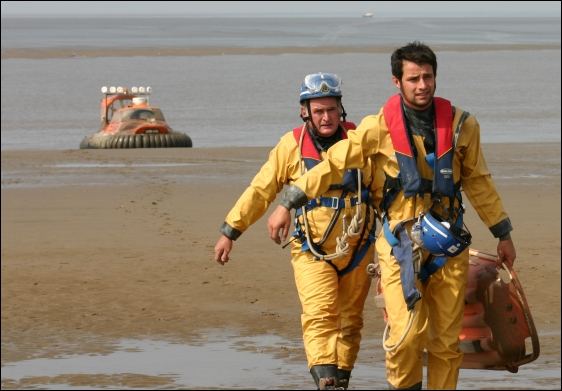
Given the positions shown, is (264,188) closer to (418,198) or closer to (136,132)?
(418,198)

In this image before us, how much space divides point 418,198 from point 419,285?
1.25 ft

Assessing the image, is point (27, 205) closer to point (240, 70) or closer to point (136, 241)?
point (136, 241)

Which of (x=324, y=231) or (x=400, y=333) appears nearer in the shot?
(x=400, y=333)

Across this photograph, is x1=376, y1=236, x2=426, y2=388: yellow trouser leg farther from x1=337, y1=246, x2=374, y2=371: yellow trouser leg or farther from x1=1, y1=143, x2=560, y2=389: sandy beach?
x1=1, y1=143, x2=560, y2=389: sandy beach

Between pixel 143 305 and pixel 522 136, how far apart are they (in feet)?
61.4

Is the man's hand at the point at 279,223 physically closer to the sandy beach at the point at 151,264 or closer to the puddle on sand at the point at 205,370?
the puddle on sand at the point at 205,370

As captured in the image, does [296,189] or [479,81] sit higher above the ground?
[296,189]

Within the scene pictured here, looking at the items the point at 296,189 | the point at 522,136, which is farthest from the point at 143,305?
the point at 522,136

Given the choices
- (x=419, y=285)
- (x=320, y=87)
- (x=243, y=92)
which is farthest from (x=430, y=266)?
(x=243, y=92)

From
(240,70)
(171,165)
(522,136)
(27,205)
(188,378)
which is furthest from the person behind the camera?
(240,70)

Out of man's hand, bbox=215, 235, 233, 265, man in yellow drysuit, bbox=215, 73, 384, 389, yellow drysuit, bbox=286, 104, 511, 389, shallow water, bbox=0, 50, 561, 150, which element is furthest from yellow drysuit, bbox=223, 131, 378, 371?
shallow water, bbox=0, 50, 561, 150

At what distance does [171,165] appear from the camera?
22.1 metres

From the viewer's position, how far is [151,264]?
1303 cm

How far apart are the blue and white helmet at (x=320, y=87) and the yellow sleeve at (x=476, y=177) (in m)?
1.00
